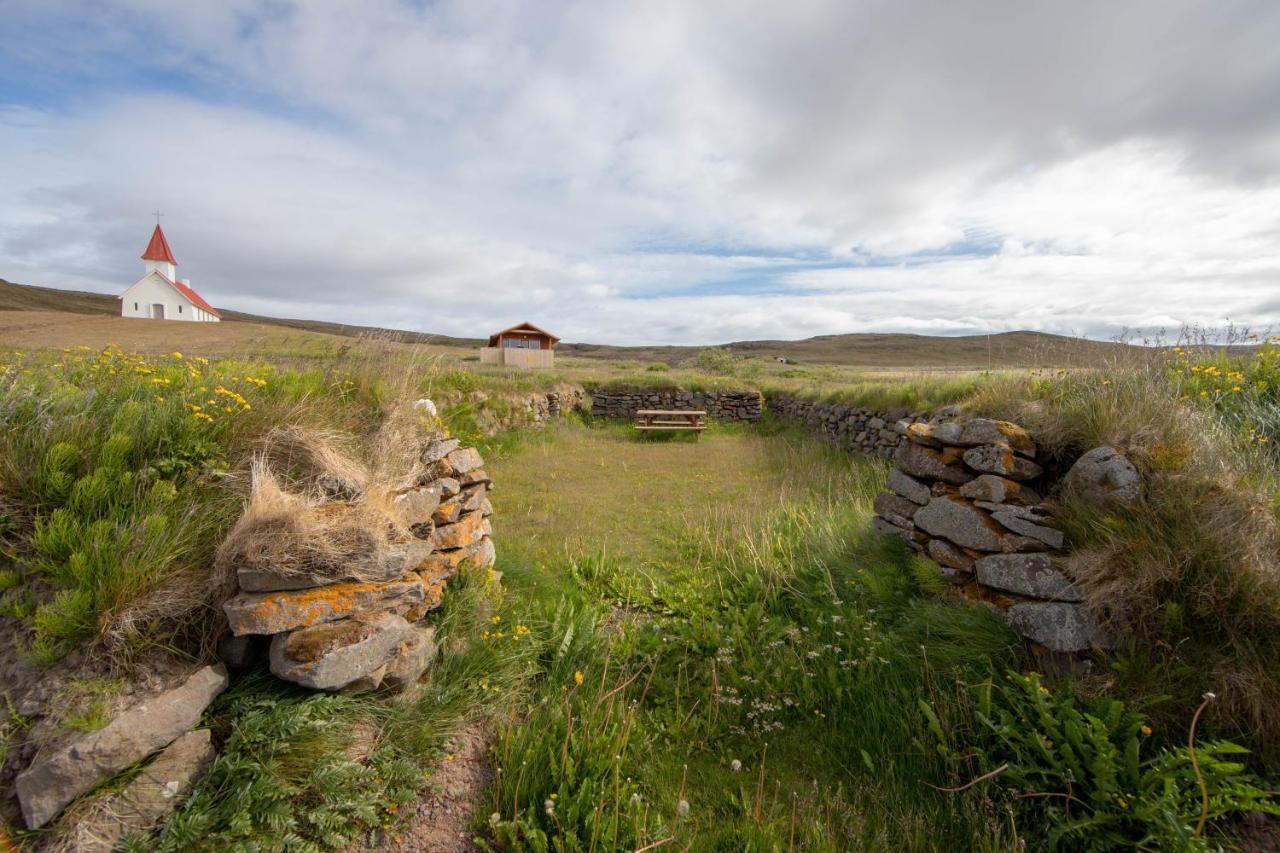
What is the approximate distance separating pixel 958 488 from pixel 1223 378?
3.45m

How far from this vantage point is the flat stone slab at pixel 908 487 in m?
4.47

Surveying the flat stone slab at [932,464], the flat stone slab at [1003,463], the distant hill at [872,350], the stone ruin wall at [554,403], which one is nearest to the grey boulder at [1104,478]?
the flat stone slab at [1003,463]

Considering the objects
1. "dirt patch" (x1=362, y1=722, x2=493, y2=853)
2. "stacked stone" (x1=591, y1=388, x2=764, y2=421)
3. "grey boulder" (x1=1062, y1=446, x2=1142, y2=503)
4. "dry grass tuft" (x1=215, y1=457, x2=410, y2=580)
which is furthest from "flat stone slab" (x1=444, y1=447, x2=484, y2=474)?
"stacked stone" (x1=591, y1=388, x2=764, y2=421)

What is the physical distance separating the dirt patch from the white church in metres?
50.8

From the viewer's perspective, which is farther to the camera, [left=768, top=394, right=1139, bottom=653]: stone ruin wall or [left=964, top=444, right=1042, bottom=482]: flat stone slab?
[left=964, top=444, right=1042, bottom=482]: flat stone slab

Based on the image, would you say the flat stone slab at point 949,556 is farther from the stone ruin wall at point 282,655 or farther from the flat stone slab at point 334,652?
the flat stone slab at point 334,652

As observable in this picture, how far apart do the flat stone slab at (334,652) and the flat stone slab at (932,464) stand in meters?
4.28

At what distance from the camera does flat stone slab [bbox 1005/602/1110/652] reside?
293cm

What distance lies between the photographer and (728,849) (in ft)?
8.17

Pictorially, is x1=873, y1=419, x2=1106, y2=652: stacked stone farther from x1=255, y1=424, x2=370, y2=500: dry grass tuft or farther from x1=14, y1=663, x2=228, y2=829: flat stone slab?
x1=14, y1=663, x2=228, y2=829: flat stone slab

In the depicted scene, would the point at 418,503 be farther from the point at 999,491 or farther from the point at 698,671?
the point at 999,491

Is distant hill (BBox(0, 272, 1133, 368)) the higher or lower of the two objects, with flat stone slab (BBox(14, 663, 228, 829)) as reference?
higher

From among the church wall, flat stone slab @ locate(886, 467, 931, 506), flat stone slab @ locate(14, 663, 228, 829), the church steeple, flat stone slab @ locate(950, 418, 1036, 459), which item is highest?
the church steeple

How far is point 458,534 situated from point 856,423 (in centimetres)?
994
